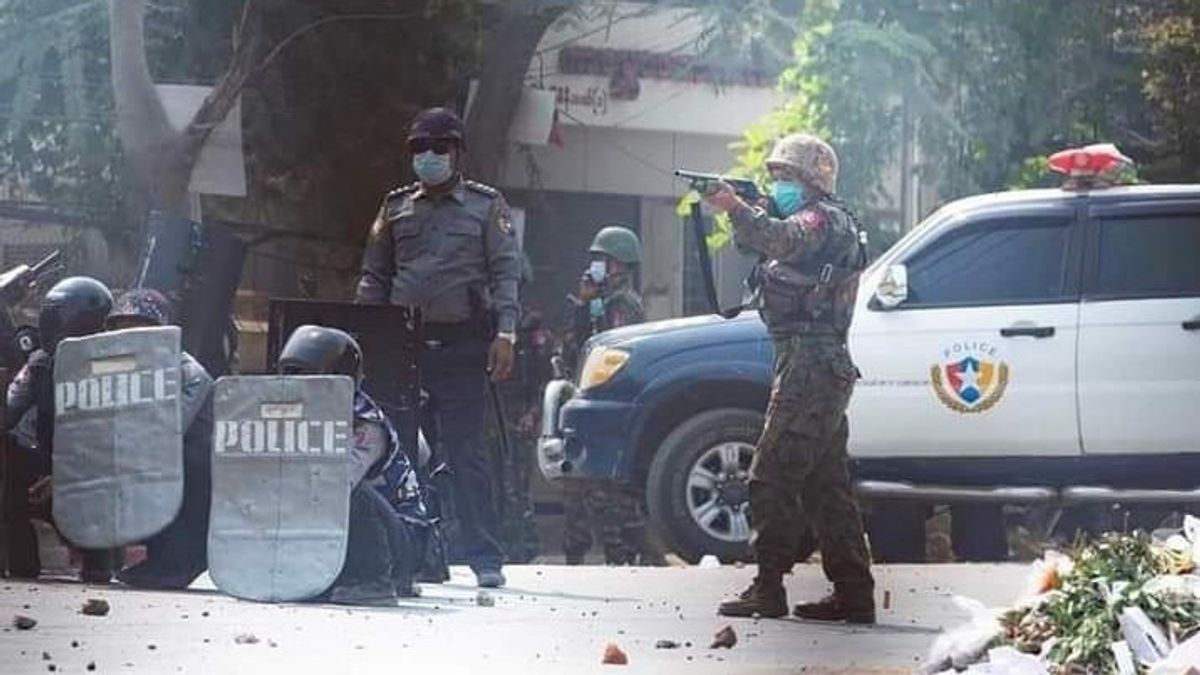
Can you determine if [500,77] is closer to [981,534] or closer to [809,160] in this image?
[981,534]

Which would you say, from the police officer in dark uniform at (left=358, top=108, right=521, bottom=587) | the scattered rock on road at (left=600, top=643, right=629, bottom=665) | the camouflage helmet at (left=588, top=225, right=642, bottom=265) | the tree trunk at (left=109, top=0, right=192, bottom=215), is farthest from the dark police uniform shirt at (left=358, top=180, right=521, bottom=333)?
the camouflage helmet at (left=588, top=225, right=642, bottom=265)

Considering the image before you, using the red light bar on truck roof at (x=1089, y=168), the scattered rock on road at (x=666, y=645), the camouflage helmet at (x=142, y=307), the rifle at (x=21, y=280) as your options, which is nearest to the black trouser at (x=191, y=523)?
the camouflage helmet at (x=142, y=307)

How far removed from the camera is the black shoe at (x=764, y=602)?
324 inches

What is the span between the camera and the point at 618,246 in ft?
44.2

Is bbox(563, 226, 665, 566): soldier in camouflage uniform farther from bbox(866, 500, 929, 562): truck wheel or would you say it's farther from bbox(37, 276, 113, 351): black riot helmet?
bbox(37, 276, 113, 351): black riot helmet

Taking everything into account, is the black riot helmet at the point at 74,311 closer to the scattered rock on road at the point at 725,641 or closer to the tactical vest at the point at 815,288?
the tactical vest at the point at 815,288

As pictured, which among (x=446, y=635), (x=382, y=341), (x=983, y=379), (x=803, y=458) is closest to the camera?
(x=446, y=635)

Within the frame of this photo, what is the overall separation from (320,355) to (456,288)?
2.57 feet

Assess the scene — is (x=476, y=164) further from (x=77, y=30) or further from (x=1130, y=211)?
(x=1130, y=211)

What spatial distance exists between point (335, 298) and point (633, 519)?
169 centimetres

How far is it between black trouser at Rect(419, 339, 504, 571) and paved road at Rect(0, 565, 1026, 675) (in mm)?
172

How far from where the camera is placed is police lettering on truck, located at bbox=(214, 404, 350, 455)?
8.15 metres

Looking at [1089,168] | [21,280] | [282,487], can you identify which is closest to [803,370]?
[282,487]

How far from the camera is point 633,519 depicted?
12.2 m
